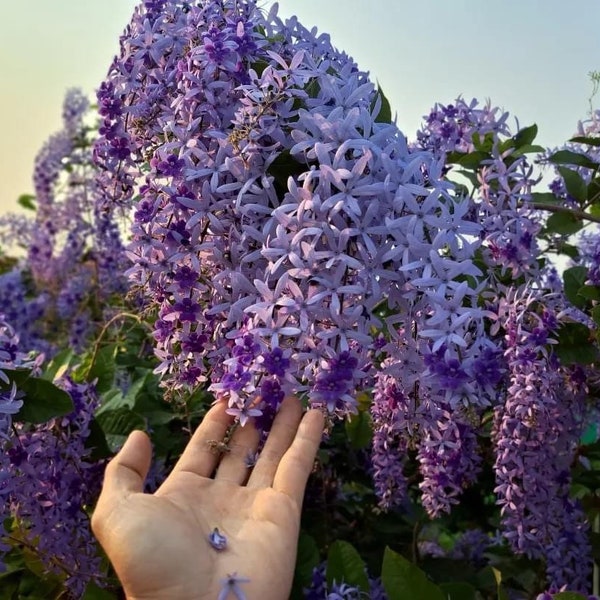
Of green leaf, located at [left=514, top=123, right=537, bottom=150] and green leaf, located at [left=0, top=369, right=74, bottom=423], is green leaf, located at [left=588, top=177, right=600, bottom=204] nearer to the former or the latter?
green leaf, located at [left=514, top=123, right=537, bottom=150]

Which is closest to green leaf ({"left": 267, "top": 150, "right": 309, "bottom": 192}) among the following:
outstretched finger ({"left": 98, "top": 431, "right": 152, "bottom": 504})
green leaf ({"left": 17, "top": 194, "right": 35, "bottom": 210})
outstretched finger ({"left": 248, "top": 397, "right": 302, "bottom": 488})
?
outstretched finger ({"left": 248, "top": 397, "right": 302, "bottom": 488})

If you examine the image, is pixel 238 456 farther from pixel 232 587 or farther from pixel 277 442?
pixel 232 587

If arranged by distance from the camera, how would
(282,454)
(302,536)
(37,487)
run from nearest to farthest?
(282,454) → (37,487) → (302,536)

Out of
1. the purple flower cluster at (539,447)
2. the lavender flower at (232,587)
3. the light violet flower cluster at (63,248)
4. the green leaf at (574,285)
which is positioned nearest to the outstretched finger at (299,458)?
the lavender flower at (232,587)

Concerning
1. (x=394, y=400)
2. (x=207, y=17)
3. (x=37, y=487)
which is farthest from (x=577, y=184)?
(x=37, y=487)

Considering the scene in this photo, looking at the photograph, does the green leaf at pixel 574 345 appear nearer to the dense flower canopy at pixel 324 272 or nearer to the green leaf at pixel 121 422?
the dense flower canopy at pixel 324 272

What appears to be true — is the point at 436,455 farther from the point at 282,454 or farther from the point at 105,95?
the point at 105,95

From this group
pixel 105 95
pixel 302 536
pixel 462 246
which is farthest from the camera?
pixel 302 536

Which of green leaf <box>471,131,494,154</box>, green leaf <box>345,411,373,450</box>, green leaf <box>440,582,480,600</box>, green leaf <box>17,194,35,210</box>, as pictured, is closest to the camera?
green leaf <box>440,582,480,600</box>
